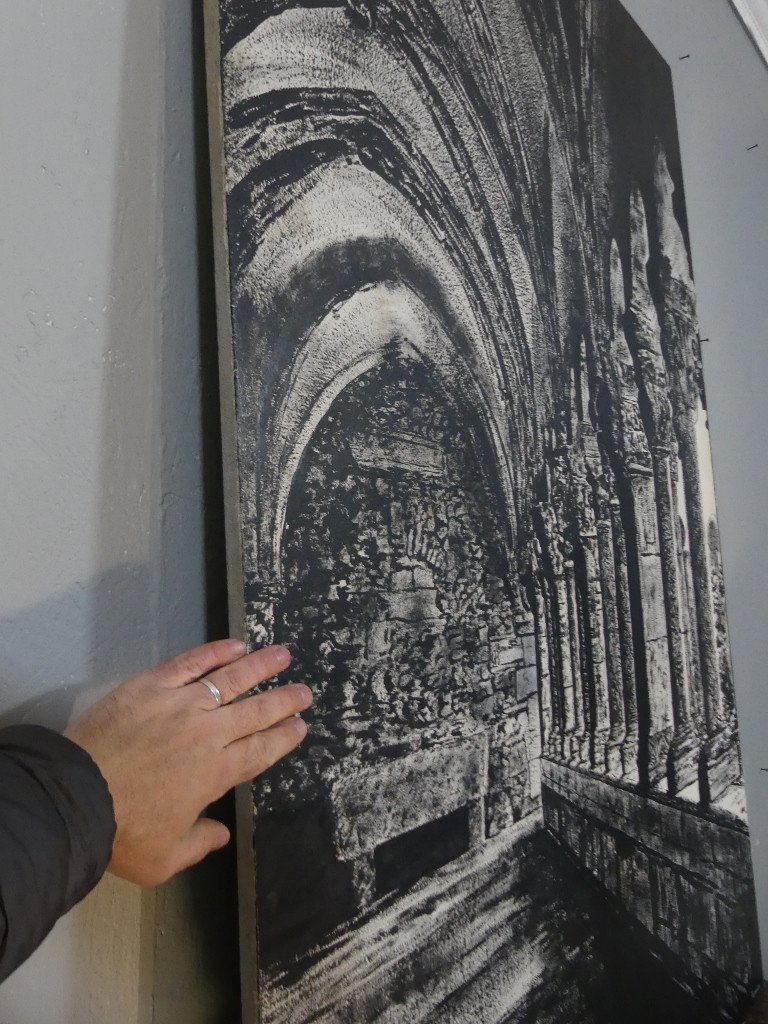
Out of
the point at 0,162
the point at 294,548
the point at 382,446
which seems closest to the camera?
the point at 0,162

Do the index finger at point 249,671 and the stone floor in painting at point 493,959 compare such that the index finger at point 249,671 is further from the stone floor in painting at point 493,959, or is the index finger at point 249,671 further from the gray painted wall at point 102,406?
the stone floor in painting at point 493,959

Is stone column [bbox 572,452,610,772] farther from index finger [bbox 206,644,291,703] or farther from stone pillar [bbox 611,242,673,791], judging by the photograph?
index finger [bbox 206,644,291,703]

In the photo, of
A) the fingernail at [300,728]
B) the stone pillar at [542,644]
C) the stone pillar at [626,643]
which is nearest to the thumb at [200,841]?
the fingernail at [300,728]

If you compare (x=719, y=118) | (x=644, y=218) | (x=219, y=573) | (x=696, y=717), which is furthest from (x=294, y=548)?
(x=719, y=118)

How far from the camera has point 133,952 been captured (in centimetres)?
73

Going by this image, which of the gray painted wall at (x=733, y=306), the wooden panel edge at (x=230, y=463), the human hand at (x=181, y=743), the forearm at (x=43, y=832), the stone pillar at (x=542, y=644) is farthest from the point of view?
the gray painted wall at (x=733, y=306)

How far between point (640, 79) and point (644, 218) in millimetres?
327

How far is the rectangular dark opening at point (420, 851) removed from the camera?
0.85 meters

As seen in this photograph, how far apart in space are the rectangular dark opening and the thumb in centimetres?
21

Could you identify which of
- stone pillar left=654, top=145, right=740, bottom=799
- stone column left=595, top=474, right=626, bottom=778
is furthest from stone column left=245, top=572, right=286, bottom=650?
stone pillar left=654, top=145, right=740, bottom=799

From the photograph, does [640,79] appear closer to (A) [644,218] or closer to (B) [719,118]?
(A) [644,218]

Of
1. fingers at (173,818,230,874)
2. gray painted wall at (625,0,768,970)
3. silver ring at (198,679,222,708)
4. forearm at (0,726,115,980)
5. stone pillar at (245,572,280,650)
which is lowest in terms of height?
fingers at (173,818,230,874)

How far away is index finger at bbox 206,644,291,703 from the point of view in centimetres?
69

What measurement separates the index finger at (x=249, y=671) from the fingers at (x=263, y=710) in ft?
0.04
